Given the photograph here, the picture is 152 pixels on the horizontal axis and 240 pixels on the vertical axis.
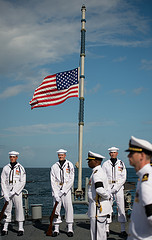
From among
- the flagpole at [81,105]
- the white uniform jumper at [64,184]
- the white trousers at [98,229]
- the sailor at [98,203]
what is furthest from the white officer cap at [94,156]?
the flagpole at [81,105]

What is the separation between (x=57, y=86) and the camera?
463 inches

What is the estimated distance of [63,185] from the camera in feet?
27.8

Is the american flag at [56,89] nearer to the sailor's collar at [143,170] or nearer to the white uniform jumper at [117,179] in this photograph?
the white uniform jumper at [117,179]

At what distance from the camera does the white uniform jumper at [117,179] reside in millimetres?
8430

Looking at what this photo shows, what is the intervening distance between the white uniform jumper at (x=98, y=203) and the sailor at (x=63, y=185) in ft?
9.36

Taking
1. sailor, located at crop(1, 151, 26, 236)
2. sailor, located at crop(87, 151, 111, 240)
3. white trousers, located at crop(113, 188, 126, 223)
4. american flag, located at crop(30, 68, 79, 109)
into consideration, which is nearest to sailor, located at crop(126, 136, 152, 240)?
sailor, located at crop(87, 151, 111, 240)

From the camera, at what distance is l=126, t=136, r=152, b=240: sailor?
2.88 meters

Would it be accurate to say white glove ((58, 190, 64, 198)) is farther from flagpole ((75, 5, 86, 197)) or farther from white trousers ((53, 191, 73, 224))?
flagpole ((75, 5, 86, 197))

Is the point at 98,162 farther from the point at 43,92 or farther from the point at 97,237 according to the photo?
the point at 43,92

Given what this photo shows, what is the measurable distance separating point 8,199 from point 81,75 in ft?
17.0

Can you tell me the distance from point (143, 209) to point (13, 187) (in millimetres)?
6050

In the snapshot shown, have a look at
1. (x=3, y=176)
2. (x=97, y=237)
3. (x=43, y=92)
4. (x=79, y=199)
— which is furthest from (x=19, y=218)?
(x=43, y=92)

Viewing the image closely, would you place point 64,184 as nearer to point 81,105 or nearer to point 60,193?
point 60,193

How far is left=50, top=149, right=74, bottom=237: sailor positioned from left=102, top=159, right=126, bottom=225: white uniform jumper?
106 centimetres
